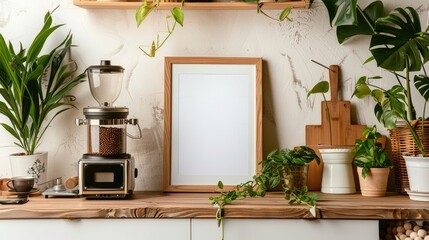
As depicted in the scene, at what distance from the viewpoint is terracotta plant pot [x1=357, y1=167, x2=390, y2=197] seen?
7.30 feet

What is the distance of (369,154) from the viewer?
2.24 meters

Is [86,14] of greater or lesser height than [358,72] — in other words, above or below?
above

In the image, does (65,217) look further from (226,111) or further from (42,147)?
(226,111)

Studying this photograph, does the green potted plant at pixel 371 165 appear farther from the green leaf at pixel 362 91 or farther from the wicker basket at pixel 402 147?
the green leaf at pixel 362 91

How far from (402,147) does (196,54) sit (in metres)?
1.02

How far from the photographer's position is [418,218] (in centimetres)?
194

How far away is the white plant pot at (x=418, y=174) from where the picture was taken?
2092 millimetres

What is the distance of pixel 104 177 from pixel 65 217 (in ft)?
0.88

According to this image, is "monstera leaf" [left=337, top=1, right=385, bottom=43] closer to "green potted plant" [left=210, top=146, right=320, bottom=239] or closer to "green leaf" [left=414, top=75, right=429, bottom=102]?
"green leaf" [left=414, top=75, right=429, bottom=102]

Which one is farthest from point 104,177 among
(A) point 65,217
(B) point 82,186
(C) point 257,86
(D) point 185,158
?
(C) point 257,86

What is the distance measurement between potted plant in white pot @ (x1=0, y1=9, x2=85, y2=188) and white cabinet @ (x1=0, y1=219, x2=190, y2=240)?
17.0 inches

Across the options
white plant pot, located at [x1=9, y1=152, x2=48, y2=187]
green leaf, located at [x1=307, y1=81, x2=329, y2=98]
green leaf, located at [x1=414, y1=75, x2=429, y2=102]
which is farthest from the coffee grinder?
green leaf, located at [x1=414, y1=75, x2=429, y2=102]

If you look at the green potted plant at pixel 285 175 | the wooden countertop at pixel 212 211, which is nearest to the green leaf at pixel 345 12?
the green potted plant at pixel 285 175

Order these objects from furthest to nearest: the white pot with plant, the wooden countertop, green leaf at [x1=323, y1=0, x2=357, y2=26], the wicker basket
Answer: the white pot with plant < the wicker basket < green leaf at [x1=323, y1=0, x2=357, y2=26] < the wooden countertop
